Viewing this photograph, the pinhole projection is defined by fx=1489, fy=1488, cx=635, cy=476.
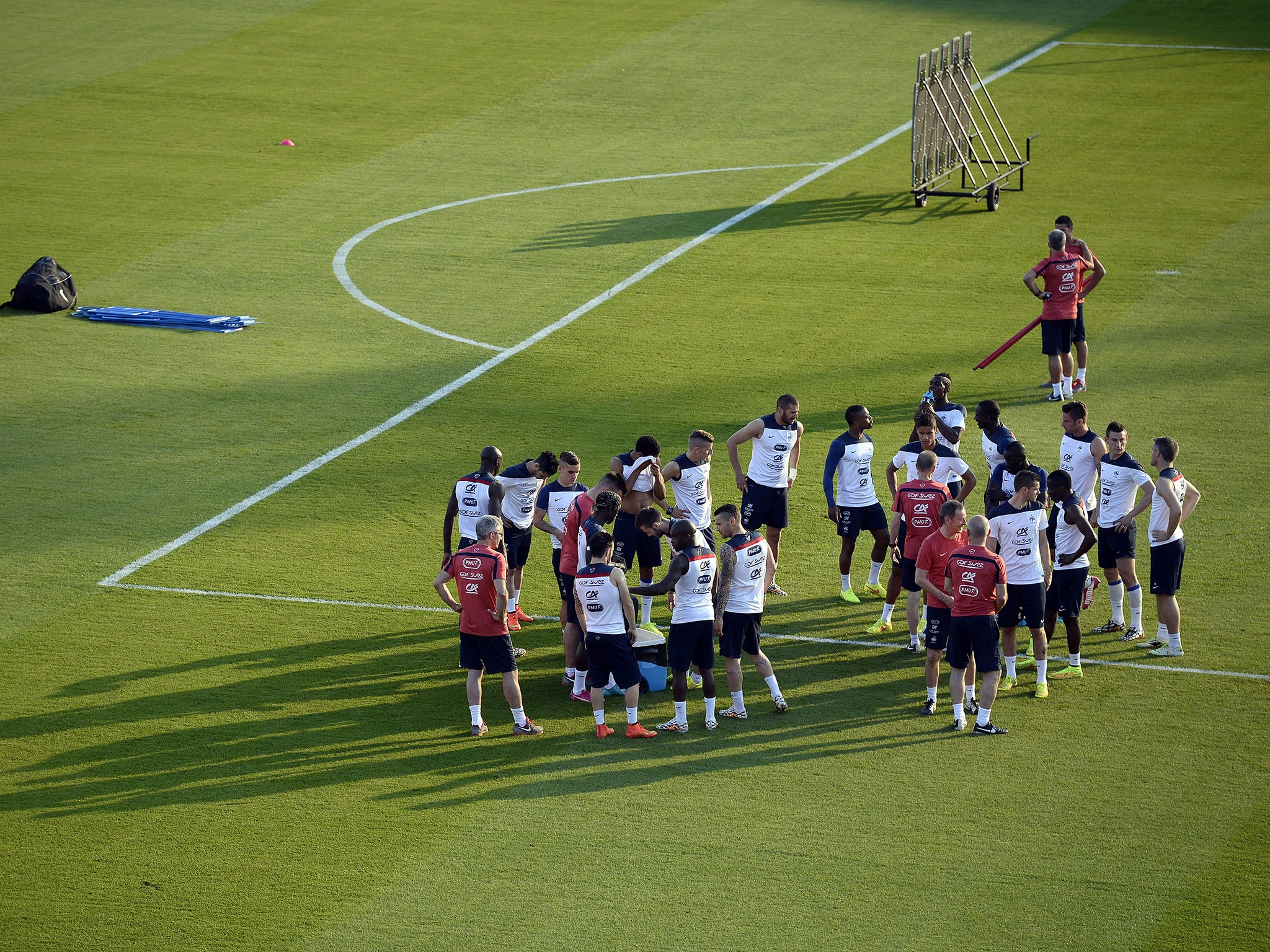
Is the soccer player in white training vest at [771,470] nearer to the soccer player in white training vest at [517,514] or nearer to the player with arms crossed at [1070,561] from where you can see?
the soccer player in white training vest at [517,514]

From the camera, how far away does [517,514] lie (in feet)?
50.2

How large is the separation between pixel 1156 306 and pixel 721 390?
7853mm

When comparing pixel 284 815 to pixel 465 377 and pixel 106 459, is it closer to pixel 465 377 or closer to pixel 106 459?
pixel 106 459

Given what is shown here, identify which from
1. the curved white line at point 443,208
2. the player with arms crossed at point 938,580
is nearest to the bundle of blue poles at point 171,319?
the curved white line at point 443,208

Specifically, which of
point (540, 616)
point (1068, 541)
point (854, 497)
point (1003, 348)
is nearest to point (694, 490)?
point (854, 497)

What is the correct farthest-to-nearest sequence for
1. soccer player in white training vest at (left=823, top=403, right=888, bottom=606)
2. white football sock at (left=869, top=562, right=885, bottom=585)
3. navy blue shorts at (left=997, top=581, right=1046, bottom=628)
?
white football sock at (left=869, top=562, right=885, bottom=585), soccer player in white training vest at (left=823, top=403, right=888, bottom=606), navy blue shorts at (left=997, top=581, right=1046, bottom=628)

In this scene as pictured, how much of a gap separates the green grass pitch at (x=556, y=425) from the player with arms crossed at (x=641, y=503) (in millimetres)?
1366

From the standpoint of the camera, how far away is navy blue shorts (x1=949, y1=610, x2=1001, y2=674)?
12.9 meters

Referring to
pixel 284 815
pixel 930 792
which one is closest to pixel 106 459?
pixel 284 815

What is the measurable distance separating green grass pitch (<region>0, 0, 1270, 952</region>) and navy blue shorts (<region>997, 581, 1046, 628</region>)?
78cm

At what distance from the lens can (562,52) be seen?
125 ft

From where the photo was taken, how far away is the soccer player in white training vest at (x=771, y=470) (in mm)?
15812

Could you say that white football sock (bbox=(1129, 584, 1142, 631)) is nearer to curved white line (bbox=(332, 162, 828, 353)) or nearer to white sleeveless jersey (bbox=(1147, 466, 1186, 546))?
white sleeveless jersey (bbox=(1147, 466, 1186, 546))

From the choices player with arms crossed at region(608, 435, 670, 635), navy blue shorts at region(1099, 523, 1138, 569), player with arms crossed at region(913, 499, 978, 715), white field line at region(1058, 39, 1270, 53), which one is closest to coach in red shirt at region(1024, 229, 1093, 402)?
navy blue shorts at region(1099, 523, 1138, 569)
